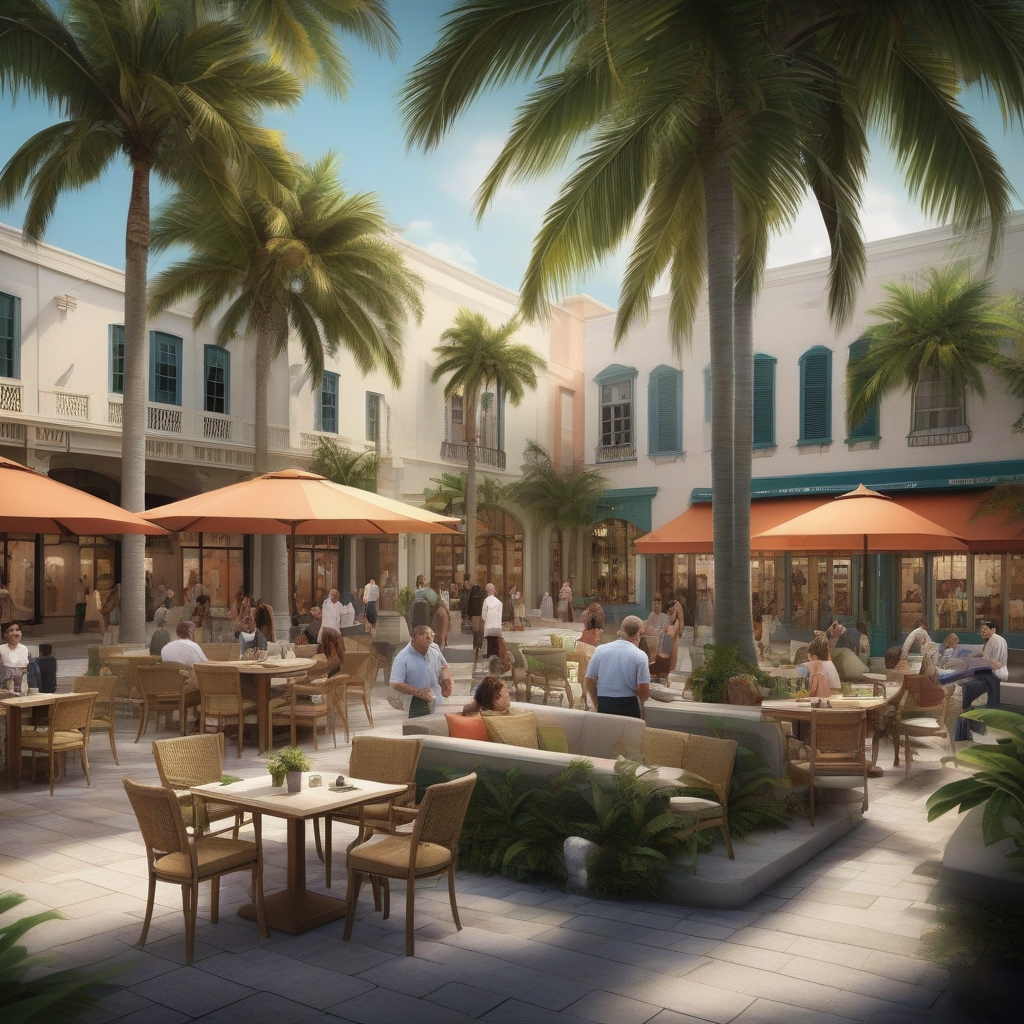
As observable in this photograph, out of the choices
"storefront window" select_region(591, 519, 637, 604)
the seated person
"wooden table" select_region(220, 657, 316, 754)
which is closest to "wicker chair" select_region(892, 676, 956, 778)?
"wooden table" select_region(220, 657, 316, 754)

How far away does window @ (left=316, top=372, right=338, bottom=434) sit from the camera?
88.7ft

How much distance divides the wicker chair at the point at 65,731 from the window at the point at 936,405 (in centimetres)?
1934

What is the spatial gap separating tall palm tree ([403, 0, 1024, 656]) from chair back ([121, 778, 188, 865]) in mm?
5492

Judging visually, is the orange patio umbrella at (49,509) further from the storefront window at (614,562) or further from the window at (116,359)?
the storefront window at (614,562)

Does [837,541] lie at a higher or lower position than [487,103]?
lower

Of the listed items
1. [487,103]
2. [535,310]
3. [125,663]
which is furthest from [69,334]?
[487,103]

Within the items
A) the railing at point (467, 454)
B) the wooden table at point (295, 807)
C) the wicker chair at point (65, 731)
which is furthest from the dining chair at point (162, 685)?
the railing at point (467, 454)

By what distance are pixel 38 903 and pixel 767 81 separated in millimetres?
8664

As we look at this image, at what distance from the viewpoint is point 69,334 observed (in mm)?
21562

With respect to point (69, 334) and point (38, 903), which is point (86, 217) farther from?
point (38, 903)

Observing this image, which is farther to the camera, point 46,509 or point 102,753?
point 102,753

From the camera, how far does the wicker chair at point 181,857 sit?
5141mm

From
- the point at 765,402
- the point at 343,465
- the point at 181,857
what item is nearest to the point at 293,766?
the point at 181,857

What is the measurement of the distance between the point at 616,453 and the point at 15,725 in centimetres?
2302
